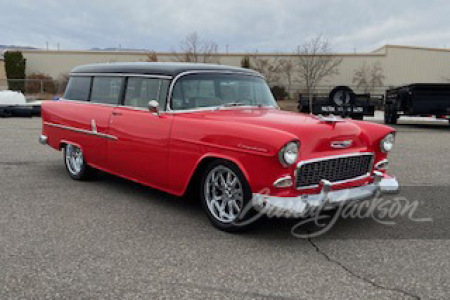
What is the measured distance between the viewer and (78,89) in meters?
6.55

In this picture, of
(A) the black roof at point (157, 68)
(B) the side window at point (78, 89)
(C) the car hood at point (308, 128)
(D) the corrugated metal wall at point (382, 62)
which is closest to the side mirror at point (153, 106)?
(A) the black roof at point (157, 68)

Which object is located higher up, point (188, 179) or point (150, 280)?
point (188, 179)

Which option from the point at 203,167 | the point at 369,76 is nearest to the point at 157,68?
the point at 203,167

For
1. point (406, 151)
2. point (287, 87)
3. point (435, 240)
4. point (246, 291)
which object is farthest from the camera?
point (287, 87)

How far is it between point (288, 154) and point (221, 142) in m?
0.70

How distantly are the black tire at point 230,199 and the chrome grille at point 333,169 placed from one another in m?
0.48

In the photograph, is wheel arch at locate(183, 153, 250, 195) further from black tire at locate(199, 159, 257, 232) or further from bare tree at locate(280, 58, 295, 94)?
bare tree at locate(280, 58, 295, 94)

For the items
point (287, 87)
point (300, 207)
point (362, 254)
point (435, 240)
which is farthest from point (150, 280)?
point (287, 87)

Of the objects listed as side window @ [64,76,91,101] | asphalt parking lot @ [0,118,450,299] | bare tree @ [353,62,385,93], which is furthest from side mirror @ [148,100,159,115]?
bare tree @ [353,62,385,93]

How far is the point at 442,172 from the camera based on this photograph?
24.0ft

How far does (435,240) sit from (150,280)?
104 inches

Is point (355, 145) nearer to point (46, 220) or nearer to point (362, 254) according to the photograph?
point (362, 254)

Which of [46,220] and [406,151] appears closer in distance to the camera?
[46,220]

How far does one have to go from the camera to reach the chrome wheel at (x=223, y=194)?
4.21m
